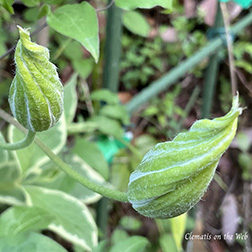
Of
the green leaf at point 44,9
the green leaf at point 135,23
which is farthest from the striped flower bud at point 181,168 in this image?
the green leaf at point 135,23

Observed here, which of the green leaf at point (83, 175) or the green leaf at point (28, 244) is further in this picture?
the green leaf at point (83, 175)

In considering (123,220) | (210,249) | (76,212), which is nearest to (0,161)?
(76,212)

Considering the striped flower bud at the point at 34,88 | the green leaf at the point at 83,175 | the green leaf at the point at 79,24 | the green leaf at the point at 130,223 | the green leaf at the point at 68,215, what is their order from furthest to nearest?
the green leaf at the point at 130,223 → the green leaf at the point at 83,175 → the green leaf at the point at 68,215 → the green leaf at the point at 79,24 → the striped flower bud at the point at 34,88

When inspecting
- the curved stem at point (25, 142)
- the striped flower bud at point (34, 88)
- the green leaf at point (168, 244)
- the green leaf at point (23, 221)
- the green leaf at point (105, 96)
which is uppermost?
the striped flower bud at point (34, 88)

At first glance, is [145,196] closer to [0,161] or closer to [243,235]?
[0,161]

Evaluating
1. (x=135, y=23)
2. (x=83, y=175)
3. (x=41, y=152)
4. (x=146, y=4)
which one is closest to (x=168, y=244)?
(x=83, y=175)

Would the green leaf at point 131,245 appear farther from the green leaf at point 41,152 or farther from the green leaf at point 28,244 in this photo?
the green leaf at point 41,152

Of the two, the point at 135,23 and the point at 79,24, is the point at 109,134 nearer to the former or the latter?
the point at 135,23
